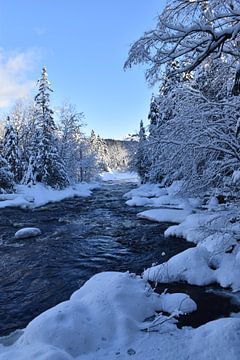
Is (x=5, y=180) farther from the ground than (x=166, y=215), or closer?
farther from the ground

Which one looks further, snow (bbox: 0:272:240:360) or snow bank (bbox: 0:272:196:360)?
snow bank (bbox: 0:272:196:360)

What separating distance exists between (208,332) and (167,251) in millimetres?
6222

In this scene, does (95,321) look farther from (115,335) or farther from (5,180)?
(5,180)

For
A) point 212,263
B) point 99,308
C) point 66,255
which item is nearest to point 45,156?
point 66,255

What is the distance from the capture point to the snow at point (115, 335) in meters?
4.20

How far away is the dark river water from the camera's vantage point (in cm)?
700

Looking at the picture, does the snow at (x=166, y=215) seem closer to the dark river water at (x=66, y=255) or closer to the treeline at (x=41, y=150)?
the dark river water at (x=66, y=255)

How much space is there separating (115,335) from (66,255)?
6305 mm

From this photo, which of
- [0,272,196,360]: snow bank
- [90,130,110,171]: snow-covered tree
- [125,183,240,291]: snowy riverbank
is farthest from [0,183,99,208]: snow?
[90,130,110,171]: snow-covered tree

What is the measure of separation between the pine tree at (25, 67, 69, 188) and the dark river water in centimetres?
1318

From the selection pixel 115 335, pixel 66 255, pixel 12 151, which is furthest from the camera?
pixel 12 151

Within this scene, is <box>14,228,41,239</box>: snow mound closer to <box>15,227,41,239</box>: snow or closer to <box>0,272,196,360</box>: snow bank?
<box>15,227,41,239</box>: snow

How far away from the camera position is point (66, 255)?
10.8 meters

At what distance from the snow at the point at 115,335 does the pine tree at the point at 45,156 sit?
89.3ft
